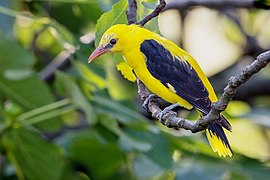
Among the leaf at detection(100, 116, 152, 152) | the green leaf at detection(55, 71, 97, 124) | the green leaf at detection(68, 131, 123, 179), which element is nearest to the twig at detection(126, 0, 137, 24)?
the green leaf at detection(55, 71, 97, 124)

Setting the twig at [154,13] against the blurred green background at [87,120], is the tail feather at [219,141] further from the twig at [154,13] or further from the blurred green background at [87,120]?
the blurred green background at [87,120]

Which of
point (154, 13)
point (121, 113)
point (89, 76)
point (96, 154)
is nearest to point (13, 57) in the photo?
point (89, 76)

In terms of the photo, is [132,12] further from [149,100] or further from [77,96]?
[77,96]

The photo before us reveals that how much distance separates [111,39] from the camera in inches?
69.2

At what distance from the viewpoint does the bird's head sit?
1.74 m

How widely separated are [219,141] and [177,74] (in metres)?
0.21

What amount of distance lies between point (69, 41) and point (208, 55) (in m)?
2.00

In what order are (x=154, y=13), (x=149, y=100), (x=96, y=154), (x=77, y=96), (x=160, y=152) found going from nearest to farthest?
1. (x=154, y=13)
2. (x=149, y=100)
3. (x=77, y=96)
4. (x=160, y=152)
5. (x=96, y=154)

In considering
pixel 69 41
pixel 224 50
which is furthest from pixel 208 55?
pixel 69 41

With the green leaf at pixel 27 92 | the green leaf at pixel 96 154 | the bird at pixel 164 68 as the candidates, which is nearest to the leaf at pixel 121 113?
the green leaf at pixel 27 92

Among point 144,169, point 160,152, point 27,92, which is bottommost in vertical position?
point 144,169

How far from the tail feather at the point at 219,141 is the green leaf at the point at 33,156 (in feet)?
3.11

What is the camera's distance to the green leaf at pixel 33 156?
2.54 meters

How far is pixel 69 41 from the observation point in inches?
93.9
